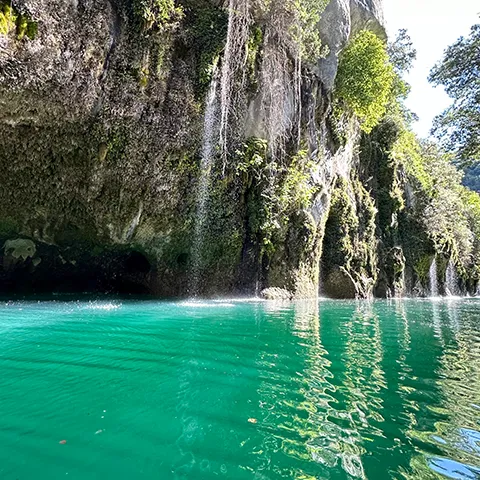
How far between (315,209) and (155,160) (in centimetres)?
692

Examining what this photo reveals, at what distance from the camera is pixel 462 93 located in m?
11.4

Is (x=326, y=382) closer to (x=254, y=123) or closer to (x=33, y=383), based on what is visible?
(x=33, y=383)

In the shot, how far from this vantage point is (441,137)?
12414 millimetres

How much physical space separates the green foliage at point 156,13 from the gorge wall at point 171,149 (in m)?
0.03

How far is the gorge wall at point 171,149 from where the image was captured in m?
9.40

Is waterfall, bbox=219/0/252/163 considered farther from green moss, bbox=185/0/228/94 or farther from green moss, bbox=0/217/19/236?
green moss, bbox=0/217/19/236

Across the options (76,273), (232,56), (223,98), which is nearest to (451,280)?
(223,98)

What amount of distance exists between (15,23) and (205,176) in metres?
6.08

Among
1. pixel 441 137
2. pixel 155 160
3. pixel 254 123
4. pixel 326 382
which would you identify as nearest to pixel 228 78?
pixel 254 123

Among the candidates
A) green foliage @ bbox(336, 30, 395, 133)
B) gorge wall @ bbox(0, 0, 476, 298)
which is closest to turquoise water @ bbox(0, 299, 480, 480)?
gorge wall @ bbox(0, 0, 476, 298)

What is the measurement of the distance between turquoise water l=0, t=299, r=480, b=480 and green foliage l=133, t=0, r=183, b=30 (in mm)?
8758

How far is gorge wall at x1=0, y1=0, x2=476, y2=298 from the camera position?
30.8 ft

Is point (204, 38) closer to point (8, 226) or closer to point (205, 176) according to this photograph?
point (205, 176)

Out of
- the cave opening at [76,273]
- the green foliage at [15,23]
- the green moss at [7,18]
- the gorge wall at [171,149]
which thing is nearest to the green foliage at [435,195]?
the gorge wall at [171,149]
